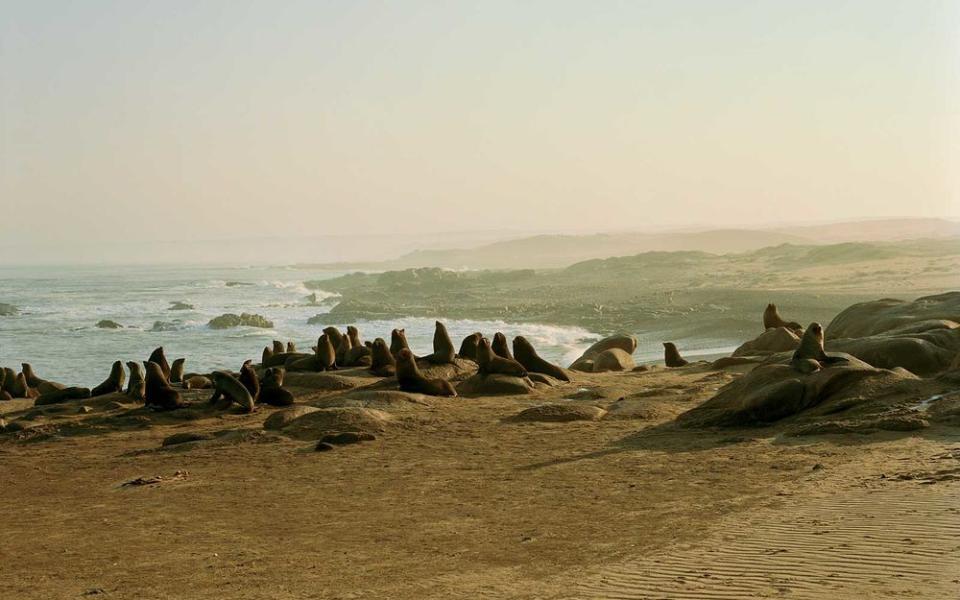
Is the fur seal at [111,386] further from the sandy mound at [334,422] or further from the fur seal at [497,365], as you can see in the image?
the fur seal at [497,365]

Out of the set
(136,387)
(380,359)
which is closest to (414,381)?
(380,359)

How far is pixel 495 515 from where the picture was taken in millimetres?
9953

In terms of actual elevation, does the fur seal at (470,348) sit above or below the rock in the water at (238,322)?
above

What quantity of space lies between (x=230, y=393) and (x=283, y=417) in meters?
2.20

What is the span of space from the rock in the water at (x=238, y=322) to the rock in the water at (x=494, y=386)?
25.2 metres

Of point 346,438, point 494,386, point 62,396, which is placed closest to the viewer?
point 346,438

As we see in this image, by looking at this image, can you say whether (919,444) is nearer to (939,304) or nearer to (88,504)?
(88,504)

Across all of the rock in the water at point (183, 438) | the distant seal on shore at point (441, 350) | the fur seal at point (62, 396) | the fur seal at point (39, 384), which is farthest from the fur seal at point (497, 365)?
the fur seal at point (39, 384)

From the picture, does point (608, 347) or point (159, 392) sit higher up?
point (159, 392)

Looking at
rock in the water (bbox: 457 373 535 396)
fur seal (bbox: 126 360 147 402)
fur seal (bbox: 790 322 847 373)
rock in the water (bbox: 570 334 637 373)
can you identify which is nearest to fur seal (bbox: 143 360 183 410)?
fur seal (bbox: 126 360 147 402)

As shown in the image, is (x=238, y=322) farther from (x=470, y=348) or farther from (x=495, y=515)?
(x=495, y=515)

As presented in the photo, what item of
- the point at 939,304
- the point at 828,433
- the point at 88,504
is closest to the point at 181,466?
the point at 88,504

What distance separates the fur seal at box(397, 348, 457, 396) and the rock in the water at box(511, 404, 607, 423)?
7.78ft

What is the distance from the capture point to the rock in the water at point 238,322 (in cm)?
4306
